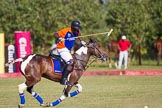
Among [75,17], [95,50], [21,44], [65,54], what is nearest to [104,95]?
[95,50]

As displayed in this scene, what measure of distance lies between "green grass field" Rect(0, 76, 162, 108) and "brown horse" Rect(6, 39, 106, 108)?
55cm

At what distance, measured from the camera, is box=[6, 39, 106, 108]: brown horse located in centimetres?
1457

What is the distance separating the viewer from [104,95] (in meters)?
17.7

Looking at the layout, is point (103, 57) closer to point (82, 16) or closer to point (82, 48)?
point (82, 48)

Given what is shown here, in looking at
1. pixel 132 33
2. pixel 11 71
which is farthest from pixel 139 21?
pixel 11 71

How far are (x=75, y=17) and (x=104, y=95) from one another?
26021 mm

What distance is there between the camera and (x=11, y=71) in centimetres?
2966

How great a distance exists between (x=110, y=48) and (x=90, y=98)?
72.1 ft

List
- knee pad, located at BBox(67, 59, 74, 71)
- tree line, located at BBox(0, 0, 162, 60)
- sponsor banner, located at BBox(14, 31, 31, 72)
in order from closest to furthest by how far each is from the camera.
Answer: knee pad, located at BBox(67, 59, 74, 71), sponsor banner, located at BBox(14, 31, 31, 72), tree line, located at BBox(0, 0, 162, 60)

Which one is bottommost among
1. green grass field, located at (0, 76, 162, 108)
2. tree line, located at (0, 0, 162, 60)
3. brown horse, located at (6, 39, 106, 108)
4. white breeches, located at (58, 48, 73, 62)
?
green grass field, located at (0, 76, 162, 108)

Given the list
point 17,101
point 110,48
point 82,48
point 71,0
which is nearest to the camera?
point 82,48

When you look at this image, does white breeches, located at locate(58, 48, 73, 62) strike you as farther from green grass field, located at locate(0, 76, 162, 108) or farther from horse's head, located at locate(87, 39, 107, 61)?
green grass field, located at locate(0, 76, 162, 108)

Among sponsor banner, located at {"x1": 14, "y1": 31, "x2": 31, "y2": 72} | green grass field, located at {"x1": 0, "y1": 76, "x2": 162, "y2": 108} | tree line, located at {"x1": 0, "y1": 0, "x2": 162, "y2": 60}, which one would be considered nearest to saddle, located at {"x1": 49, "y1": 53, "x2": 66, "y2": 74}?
green grass field, located at {"x1": 0, "y1": 76, "x2": 162, "y2": 108}

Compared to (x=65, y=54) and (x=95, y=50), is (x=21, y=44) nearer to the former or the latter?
(x=95, y=50)
